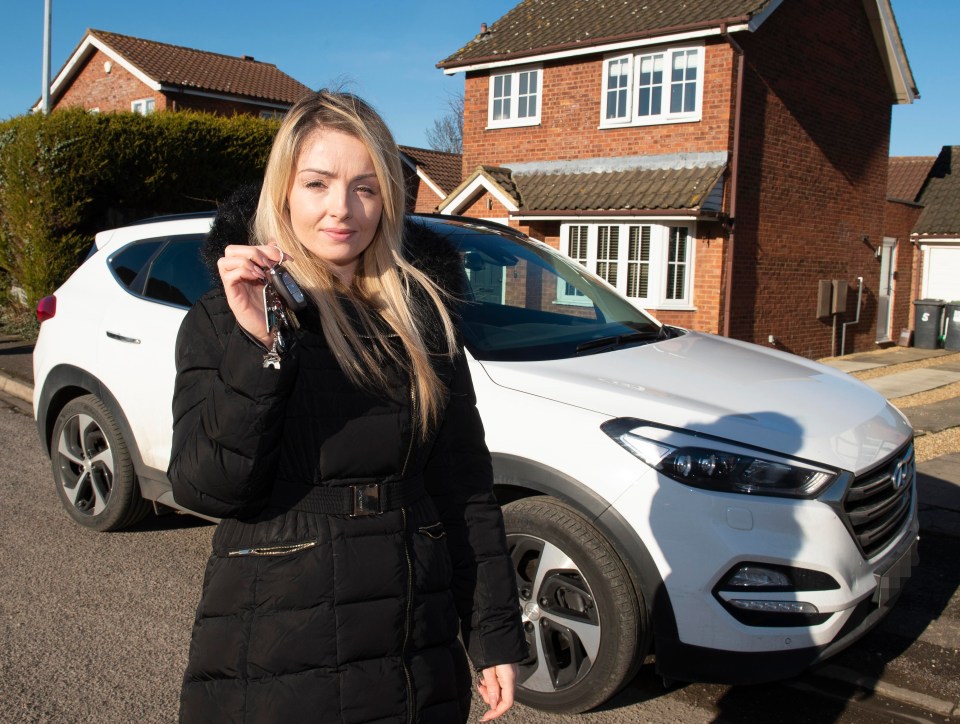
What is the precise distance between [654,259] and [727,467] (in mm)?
12075

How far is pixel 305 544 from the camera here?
1698 mm

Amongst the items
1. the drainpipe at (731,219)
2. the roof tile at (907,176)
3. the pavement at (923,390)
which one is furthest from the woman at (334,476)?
the roof tile at (907,176)

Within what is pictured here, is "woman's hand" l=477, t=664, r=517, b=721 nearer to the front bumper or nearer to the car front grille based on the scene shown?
the front bumper

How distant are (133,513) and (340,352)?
149 inches

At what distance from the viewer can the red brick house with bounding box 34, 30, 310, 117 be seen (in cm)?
2680

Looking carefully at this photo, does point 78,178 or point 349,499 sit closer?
point 349,499

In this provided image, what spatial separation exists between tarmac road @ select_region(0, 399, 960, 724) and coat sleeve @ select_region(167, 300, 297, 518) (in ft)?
6.76

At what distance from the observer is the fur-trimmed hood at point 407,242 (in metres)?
2.02

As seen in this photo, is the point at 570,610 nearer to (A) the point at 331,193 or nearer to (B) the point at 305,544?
(B) the point at 305,544

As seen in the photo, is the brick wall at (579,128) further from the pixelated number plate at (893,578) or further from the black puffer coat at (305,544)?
the black puffer coat at (305,544)

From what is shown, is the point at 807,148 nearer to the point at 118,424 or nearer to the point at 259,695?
the point at 118,424

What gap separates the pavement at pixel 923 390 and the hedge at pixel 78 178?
136 centimetres

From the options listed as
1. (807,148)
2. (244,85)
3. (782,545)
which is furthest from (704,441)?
(244,85)

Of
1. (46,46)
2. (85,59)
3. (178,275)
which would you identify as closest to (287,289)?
(178,275)
